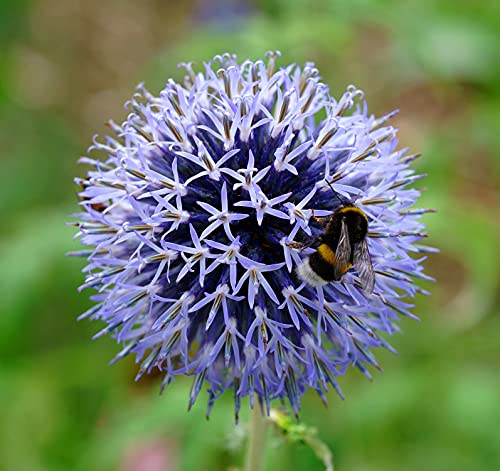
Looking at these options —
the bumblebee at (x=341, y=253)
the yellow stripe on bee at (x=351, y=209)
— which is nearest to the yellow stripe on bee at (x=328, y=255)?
the bumblebee at (x=341, y=253)

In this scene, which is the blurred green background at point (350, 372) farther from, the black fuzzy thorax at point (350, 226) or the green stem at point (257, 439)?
the black fuzzy thorax at point (350, 226)

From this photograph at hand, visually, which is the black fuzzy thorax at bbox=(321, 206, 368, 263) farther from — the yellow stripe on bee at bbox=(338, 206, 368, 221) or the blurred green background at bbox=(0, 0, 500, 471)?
the blurred green background at bbox=(0, 0, 500, 471)

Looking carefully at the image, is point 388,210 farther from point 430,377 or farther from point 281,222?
point 430,377

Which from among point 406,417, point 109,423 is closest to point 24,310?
point 109,423

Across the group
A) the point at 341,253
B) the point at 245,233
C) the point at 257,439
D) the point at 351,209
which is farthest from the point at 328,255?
the point at 257,439

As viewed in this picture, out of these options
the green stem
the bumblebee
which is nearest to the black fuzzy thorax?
the bumblebee

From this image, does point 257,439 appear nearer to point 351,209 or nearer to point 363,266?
point 363,266
